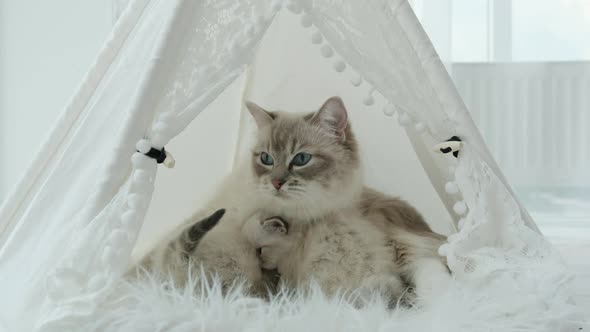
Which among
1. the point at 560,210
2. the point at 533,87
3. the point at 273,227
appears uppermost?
the point at 533,87

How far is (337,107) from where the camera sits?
44.8 inches

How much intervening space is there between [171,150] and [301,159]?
14.1 inches

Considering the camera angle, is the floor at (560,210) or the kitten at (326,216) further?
the floor at (560,210)

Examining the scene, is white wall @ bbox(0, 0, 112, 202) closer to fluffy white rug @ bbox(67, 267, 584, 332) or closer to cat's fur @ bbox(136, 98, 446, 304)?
cat's fur @ bbox(136, 98, 446, 304)

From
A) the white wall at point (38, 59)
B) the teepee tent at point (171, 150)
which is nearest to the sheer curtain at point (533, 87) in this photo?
the teepee tent at point (171, 150)

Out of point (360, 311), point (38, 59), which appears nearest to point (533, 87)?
point (360, 311)

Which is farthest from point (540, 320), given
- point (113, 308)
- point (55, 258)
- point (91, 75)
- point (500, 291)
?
point (91, 75)

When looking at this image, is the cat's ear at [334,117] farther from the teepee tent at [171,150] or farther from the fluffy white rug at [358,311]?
the fluffy white rug at [358,311]

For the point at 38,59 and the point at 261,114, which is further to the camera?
the point at 38,59

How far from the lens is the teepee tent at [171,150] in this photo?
841 mm

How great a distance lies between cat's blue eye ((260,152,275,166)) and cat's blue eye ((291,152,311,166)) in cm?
5

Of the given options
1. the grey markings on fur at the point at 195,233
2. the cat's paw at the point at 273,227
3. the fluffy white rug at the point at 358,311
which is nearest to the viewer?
→ the fluffy white rug at the point at 358,311

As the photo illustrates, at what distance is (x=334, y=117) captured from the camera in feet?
3.75

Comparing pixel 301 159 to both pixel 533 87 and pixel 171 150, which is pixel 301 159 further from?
pixel 533 87
